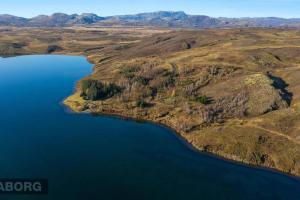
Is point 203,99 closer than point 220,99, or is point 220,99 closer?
point 203,99

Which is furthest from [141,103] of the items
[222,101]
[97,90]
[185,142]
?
[185,142]

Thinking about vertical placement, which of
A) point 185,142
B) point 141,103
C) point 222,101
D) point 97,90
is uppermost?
point 222,101

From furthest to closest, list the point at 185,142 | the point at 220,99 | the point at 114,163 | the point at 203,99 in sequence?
the point at 220,99, the point at 203,99, the point at 185,142, the point at 114,163

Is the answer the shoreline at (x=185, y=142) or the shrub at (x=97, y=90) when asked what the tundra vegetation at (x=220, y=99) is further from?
the shoreline at (x=185, y=142)

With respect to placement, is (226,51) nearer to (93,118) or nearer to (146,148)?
(93,118)

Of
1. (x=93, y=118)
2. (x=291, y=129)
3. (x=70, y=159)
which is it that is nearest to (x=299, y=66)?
(x=291, y=129)

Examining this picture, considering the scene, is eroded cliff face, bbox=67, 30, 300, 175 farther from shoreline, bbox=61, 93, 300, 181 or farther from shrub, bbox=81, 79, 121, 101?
shrub, bbox=81, 79, 121, 101

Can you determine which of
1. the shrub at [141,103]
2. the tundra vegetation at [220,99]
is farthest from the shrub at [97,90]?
the shrub at [141,103]

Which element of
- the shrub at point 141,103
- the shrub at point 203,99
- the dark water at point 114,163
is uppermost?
the shrub at point 203,99

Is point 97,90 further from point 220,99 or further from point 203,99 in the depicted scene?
point 220,99

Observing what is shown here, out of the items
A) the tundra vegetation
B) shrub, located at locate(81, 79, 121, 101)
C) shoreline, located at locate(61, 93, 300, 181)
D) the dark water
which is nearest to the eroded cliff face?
the tundra vegetation
